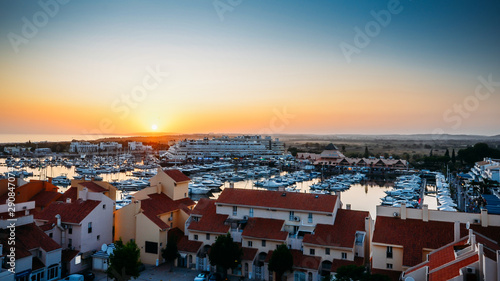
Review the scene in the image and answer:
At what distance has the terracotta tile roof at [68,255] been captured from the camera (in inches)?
577

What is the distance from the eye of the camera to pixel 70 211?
53.4ft

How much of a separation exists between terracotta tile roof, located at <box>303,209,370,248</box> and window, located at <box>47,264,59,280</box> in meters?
9.61

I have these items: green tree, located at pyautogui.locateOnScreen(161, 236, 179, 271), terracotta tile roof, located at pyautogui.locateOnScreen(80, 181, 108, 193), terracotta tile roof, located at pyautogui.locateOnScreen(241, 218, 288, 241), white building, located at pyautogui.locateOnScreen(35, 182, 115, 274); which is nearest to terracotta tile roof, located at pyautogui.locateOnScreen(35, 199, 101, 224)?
white building, located at pyautogui.locateOnScreen(35, 182, 115, 274)

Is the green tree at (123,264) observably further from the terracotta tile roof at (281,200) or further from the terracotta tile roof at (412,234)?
the terracotta tile roof at (412,234)

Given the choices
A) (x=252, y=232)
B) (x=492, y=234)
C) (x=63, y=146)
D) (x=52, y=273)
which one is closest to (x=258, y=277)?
(x=252, y=232)

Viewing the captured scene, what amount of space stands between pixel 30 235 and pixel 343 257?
11838 millimetres

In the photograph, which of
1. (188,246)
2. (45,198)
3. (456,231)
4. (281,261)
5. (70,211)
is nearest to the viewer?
(456,231)

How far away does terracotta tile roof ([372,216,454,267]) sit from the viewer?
499 inches

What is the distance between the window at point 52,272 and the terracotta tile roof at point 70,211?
2168 millimetres

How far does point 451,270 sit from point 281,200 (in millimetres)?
8067

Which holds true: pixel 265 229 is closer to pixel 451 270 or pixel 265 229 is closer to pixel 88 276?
pixel 88 276

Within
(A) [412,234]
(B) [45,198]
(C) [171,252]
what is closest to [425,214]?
(A) [412,234]

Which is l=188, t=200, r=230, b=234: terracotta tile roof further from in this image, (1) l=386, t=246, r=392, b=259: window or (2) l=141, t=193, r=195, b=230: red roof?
(1) l=386, t=246, r=392, b=259: window

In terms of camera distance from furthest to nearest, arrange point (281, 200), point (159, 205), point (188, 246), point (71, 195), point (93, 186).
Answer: point (71, 195) < point (93, 186) < point (159, 205) < point (281, 200) < point (188, 246)
